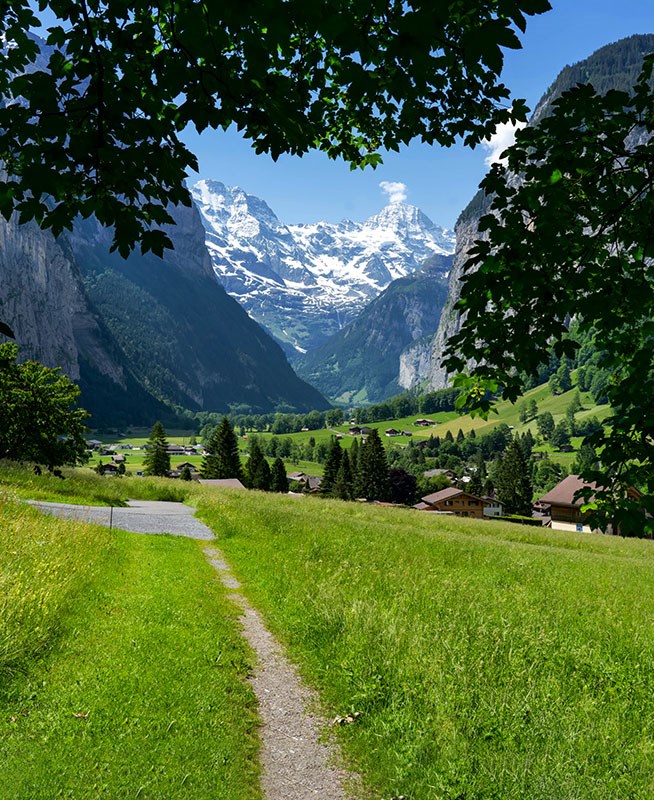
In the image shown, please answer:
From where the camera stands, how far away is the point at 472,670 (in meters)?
7.25

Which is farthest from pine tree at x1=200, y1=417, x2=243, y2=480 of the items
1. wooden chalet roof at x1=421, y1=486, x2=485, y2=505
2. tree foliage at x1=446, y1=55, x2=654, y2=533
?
tree foliage at x1=446, y1=55, x2=654, y2=533

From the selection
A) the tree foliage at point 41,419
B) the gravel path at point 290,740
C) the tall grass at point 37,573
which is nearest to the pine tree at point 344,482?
the tree foliage at point 41,419

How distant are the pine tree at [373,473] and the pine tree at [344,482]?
113 inches

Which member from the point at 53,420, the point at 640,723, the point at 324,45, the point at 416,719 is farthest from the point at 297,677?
the point at 53,420

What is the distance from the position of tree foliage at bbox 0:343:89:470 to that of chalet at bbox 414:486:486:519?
93602 mm

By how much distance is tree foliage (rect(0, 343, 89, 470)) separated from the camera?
2997 cm

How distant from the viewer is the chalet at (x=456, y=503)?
114062 millimetres

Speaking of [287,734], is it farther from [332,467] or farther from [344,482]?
[332,467]

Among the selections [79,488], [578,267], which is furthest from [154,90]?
[79,488]

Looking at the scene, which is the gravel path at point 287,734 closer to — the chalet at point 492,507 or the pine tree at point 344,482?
the pine tree at point 344,482

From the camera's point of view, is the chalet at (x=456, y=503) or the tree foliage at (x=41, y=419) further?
the chalet at (x=456, y=503)

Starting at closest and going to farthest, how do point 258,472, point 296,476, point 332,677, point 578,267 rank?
point 578,267 < point 332,677 < point 258,472 < point 296,476

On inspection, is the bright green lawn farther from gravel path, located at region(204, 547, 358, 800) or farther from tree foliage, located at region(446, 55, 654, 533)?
tree foliage, located at region(446, 55, 654, 533)

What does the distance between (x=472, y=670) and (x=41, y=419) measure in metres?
30.2
